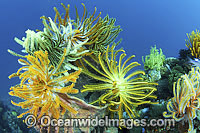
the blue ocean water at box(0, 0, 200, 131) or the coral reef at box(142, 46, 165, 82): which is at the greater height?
the blue ocean water at box(0, 0, 200, 131)

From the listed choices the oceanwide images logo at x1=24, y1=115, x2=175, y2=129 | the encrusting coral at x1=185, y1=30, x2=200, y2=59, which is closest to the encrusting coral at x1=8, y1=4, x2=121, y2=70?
the oceanwide images logo at x1=24, y1=115, x2=175, y2=129

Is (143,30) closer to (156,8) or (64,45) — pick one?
(156,8)

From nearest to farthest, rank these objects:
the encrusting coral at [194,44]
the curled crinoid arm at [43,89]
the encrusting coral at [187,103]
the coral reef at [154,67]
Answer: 1. the curled crinoid arm at [43,89]
2. the encrusting coral at [187,103]
3. the encrusting coral at [194,44]
4. the coral reef at [154,67]

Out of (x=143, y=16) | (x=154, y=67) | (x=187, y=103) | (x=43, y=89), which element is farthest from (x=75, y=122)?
(x=143, y=16)

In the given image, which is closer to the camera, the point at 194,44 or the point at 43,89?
the point at 43,89

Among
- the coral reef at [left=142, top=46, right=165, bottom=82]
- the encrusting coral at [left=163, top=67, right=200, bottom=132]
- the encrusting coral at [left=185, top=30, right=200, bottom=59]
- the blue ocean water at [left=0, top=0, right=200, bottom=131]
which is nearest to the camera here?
the encrusting coral at [left=163, top=67, right=200, bottom=132]

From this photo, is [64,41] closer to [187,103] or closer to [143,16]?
[187,103]

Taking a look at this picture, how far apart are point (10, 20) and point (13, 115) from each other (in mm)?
102784

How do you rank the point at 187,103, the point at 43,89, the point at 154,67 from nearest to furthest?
the point at 43,89
the point at 187,103
the point at 154,67

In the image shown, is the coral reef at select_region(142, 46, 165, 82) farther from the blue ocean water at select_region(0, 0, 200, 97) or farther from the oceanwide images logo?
the blue ocean water at select_region(0, 0, 200, 97)

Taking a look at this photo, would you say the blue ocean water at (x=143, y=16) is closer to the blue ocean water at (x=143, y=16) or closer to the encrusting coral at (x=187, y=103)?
the blue ocean water at (x=143, y=16)

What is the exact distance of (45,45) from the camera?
2.25 m

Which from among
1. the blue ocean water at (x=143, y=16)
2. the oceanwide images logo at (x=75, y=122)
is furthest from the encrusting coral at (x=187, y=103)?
the blue ocean water at (x=143, y=16)

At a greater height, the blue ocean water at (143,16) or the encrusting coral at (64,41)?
the blue ocean water at (143,16)
